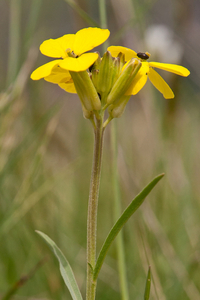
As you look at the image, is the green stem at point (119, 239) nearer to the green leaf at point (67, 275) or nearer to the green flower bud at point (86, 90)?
the green leaf at point (67, 275)

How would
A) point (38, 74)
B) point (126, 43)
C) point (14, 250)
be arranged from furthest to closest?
point (126, 43), point (14, 250), point (38, 74)

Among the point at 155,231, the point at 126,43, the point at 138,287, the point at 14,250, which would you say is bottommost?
the point at 14,250

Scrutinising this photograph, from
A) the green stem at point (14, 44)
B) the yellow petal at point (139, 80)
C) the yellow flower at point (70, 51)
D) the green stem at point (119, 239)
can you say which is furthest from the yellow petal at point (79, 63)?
the green stem at point (14, 44)

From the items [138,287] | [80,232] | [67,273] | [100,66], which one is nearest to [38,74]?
[100,66]

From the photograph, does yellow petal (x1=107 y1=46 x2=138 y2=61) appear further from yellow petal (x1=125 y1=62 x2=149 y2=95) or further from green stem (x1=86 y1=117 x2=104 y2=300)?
green stem (x1=86 y1=117 x2=104 y2=300)

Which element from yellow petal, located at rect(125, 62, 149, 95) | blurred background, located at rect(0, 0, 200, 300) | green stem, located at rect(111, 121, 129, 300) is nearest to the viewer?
yellow petal, located at rect(125, 62, 149, 95)

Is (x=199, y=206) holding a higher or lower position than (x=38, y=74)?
lower

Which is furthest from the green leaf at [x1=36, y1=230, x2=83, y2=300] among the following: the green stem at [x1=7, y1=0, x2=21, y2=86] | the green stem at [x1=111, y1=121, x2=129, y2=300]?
the green stem at [x1=7, y1=0, x2=21, y2=86]

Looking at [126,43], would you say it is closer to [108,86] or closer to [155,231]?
[155,231]
